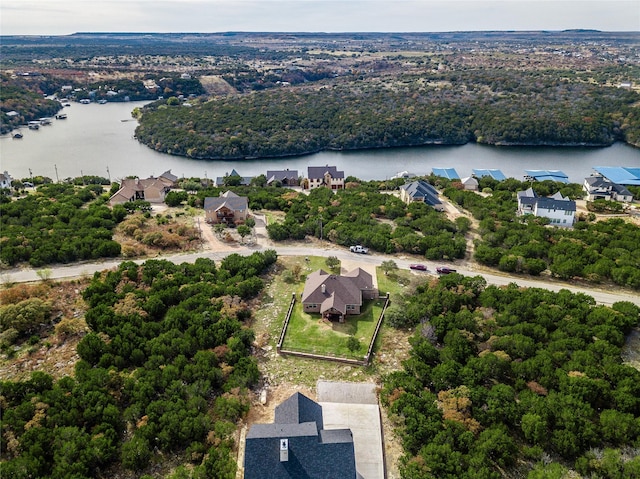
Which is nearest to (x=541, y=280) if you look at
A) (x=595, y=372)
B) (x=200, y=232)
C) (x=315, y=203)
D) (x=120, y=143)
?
(x=595, y=372)

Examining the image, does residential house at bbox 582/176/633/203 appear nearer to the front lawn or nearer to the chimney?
the front lawn

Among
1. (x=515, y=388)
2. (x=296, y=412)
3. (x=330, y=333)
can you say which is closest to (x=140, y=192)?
(x=330, y=333)

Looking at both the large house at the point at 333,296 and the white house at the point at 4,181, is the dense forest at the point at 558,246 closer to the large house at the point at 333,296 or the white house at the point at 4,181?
the large house at the point at 333,296

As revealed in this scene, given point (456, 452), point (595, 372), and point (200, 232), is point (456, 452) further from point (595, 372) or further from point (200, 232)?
point (200, 232)

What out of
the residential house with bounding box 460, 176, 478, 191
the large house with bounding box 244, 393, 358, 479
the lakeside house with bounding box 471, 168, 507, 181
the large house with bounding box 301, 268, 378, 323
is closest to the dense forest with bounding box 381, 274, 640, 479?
the large house with bounding box 301, 268, 378, 323

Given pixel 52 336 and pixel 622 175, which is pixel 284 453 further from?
pixel 622 175
